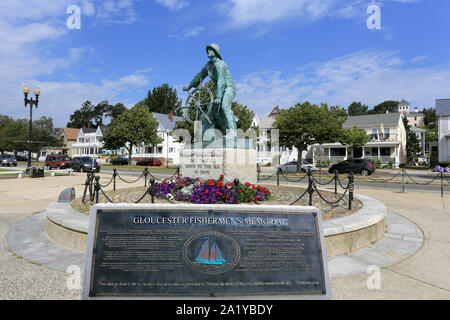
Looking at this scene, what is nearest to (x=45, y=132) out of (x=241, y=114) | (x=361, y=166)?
(x=241, y=114)

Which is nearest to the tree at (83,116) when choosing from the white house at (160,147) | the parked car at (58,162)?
the white house at (160,147)

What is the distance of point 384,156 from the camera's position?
4159 cm

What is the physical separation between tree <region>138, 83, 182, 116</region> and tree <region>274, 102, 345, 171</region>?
62658mm

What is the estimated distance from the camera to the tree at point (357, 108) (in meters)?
105

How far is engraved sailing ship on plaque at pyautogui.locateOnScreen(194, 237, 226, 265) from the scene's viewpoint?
290 cm

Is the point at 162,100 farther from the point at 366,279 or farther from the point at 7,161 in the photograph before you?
the point at 366,279

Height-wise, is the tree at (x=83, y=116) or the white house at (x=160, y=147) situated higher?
the tree at (x=83, y=116)

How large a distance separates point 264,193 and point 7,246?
6233mm

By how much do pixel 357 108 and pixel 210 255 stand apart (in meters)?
119

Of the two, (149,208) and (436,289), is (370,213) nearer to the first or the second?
(436,289)

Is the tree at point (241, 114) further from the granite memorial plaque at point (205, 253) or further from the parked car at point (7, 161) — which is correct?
the parked car at point (7, 161)

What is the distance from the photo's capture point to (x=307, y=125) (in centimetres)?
2586

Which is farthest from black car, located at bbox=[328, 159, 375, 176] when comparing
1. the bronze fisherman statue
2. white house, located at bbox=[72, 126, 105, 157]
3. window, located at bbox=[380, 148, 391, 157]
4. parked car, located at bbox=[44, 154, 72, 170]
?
white house, located at bbox=[72, 126, 105, 157]
